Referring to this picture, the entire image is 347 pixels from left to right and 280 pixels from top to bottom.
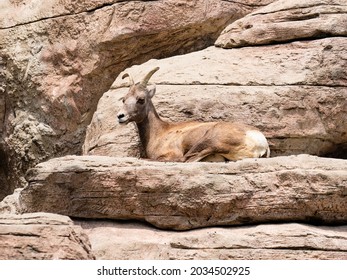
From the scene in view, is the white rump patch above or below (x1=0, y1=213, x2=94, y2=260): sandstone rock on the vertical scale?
above

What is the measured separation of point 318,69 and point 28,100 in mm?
4177

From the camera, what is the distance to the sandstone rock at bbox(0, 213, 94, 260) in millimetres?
9609

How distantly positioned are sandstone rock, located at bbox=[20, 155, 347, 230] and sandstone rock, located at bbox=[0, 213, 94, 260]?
1406 mm

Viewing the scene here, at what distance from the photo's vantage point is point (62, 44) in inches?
592

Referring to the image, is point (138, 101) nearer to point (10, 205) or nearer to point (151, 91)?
point (151, 91)

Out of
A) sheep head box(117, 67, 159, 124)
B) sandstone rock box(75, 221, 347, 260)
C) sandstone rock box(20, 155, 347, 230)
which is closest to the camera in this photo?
sandstone rock box(75, 221, 347, 260)

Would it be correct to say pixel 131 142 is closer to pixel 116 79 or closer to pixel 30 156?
pixel 116 79

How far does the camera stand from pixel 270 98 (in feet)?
42.4

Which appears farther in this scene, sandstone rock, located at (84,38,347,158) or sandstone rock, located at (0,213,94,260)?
sandstone rock, located at (84,38,347,158)

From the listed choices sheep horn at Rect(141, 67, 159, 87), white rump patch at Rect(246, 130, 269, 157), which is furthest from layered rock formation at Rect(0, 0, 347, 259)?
white rump patch at Rect(246, 130, 269, 157)

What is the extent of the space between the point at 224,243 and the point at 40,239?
6.28 feet

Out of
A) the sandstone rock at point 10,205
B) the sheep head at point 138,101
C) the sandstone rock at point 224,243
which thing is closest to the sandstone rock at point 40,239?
the sandstone rock at point 224,243

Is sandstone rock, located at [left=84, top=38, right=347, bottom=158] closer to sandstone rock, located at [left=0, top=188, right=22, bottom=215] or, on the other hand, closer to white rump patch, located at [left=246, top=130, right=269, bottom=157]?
white rump patch, located at [left=246, top=130, right=269, bottom=157]
